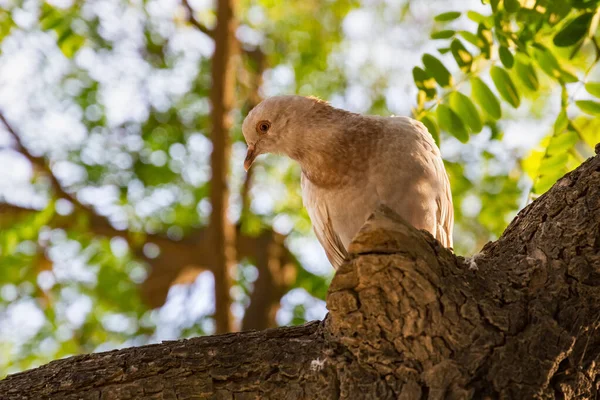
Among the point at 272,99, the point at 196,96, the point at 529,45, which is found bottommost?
the point at 529,45

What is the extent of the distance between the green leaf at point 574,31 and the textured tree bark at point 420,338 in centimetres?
73

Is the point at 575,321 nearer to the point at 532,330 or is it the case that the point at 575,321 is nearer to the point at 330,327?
the point at 532,330

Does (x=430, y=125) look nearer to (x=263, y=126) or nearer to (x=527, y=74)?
(x=527, y=74)

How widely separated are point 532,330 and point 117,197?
6984 mm

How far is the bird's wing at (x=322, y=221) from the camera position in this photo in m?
4.58

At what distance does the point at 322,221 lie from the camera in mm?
4688

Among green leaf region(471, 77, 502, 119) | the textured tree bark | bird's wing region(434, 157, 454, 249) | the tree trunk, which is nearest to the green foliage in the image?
green leaf region(471, 77, 502, 119)

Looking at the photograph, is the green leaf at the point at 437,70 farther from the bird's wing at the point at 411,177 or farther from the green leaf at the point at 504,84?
the bird's wing at the point at 411,177

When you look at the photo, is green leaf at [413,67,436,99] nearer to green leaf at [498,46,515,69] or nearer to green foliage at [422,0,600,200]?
green foliage at [422,0,600,200]

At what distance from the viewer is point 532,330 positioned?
2783 mm

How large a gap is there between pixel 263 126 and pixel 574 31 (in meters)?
2.02

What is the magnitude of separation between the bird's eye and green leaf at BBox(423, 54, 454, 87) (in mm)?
1162

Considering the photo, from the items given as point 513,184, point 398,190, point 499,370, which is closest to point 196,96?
point 513,184

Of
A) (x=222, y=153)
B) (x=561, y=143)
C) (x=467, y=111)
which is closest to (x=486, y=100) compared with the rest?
(x=467, y=111)
